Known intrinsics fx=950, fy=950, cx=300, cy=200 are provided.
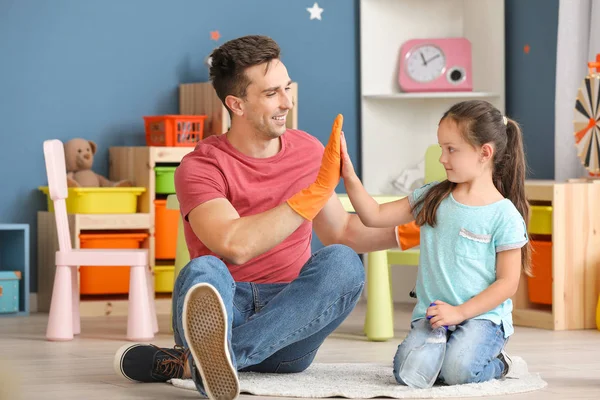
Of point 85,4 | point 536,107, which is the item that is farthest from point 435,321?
point 85,4

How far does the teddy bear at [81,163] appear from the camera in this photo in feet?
12.4

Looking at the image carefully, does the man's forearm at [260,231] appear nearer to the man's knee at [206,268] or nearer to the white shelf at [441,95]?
the man's knee at [206,268]

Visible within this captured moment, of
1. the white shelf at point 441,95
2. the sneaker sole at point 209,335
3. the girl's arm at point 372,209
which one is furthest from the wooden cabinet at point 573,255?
the sneaker sole at point 209,335

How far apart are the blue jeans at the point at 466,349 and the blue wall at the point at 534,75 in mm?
1929

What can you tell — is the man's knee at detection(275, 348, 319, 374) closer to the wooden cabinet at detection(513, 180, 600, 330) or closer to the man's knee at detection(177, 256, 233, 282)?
the man's knee at detection(177, 256, 233, 282)

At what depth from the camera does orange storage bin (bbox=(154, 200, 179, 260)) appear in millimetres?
3783

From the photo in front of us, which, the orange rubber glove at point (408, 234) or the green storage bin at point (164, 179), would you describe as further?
the green storage bin at point (164, 179)

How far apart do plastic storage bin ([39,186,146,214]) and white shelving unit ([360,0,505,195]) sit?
1.13 meters

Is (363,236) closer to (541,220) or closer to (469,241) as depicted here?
(469,241)

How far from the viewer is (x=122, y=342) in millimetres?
2873

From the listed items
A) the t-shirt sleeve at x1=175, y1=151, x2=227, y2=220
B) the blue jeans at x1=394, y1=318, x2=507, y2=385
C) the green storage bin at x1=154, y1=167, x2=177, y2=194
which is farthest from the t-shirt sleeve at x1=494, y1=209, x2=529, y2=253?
the green storage bin at x1=154, y1=167, x2=177, y2=194

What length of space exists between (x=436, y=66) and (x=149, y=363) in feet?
8.41

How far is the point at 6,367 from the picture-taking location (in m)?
0.56

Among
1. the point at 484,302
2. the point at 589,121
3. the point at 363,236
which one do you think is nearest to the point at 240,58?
the point at 363,236
